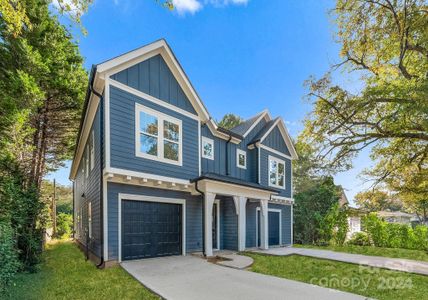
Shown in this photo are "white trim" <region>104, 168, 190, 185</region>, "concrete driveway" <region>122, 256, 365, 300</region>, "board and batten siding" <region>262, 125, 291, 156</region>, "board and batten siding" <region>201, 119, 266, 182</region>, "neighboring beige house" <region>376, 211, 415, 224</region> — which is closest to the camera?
"concrete driveway" <region>122, 256, 365, 300</region>

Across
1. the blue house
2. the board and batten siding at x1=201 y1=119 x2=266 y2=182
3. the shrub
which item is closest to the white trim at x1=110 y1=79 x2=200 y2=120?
the blue house

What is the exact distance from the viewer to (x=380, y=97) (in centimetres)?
974

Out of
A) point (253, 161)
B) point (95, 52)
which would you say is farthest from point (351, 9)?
point (95, 52)

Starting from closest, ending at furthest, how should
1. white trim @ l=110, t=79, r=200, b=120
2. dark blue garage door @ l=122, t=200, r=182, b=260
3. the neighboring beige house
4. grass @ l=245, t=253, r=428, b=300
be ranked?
grass @ l=245, t=253, r=428, b=300, white trim @ l=110, t=79, r=200, b=120, dark blue garage door @ l=122, t=200, r=182, b=260, the neighboring beige house

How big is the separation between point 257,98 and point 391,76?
51.5 feet

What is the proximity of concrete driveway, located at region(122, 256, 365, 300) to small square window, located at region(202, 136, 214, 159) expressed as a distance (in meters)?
5.35

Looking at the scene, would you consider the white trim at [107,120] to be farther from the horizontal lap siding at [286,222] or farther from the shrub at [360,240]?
the shrub at [360,240]

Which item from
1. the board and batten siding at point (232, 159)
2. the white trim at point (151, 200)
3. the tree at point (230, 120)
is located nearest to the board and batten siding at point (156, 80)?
the board and batten siding at point (232, 159)

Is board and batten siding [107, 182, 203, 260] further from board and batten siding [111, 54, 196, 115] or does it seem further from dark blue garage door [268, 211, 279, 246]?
dark blue garage door [268, 211, 279, 246]

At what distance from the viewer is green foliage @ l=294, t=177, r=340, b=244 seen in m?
21.2

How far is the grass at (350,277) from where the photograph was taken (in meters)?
6.79

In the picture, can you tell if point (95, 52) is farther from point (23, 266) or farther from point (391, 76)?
point (391, 76)

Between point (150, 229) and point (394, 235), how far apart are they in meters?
15.9

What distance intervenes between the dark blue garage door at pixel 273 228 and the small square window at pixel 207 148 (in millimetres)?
6071
